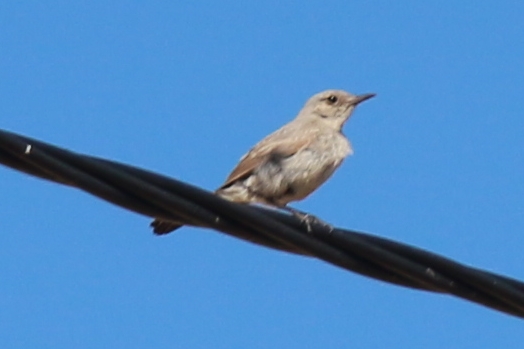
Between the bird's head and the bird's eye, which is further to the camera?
the bird's eye

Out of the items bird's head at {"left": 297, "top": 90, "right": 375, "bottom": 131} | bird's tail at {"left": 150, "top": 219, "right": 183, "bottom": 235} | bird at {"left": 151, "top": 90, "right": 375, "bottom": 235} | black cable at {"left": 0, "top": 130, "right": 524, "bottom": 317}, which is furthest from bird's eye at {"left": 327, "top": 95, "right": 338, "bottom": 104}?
black cable at {"left": 0, "top": 130, "right": 524, "bottom": 317}

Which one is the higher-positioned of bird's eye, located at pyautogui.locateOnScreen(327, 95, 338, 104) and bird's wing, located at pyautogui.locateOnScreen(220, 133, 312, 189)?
bird's eye, located at pyautogui.locateOnScreen(327, 95, 338, 104)

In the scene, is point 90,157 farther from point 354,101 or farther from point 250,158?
point 354,101

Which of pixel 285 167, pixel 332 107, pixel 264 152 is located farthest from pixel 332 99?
pixel 285 167

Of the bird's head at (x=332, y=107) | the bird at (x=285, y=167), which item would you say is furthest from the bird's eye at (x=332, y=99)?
the bird at (x=285, y=167)

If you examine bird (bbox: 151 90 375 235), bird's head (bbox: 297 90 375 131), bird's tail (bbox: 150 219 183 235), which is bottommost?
bird's tail (bbox: 150 219 183 235)

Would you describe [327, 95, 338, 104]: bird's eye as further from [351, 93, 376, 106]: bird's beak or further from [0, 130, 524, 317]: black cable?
[0, 130, 524, 317]: black cable

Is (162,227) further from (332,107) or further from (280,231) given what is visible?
(280,231)
